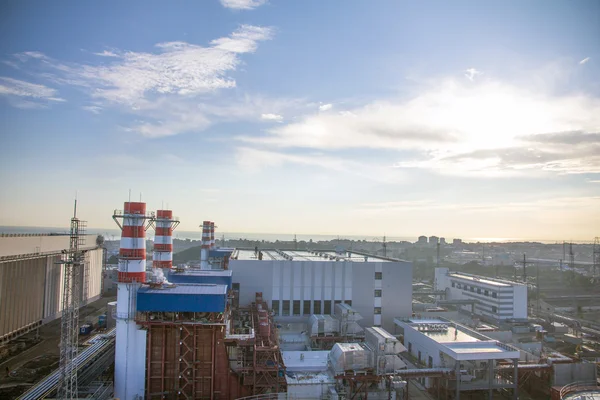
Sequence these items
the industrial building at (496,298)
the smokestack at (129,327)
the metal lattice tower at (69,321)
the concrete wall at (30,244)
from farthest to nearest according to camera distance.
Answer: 1. the industrial building at (496,298)
2. the concrete wall at (30,244)
3. the smokestack at (129,327)
4. the metal lattice tower at (69,321)

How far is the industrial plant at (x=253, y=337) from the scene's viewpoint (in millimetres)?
24391

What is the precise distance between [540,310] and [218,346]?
60.0 meters

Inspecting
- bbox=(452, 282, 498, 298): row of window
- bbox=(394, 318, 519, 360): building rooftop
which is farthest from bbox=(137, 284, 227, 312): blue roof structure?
bbox=(452, 282, 498, 298): row of window

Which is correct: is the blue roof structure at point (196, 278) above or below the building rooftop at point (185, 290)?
below

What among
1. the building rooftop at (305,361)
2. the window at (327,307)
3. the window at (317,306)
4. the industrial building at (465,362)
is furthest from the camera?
the window at (327,307)

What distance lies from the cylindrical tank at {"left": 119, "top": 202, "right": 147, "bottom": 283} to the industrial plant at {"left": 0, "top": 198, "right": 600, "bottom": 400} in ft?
0.21

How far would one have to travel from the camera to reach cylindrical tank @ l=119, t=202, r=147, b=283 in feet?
82.1

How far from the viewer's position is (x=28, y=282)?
40875mm

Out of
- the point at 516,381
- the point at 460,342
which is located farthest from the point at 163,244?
the point at 516,381

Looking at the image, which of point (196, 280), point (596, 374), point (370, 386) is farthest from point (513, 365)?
point (196, 280)

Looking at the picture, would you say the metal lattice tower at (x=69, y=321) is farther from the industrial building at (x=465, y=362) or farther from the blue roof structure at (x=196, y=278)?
the industrial building at (x=465, y=362)

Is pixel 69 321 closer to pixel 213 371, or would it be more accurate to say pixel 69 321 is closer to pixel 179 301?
pixel 179 301

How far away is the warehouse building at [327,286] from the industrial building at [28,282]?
1830 cm

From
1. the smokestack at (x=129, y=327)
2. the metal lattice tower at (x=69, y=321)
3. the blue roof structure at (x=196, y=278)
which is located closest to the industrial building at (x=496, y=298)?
the blue roof structure at (x=196, y=278)
